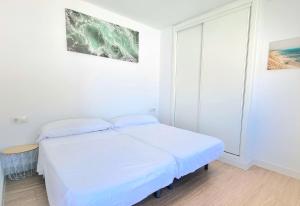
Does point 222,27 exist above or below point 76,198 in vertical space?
above

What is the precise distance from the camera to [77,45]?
8.35 feet

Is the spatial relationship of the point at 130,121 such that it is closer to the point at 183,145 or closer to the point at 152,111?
the point at 152,111

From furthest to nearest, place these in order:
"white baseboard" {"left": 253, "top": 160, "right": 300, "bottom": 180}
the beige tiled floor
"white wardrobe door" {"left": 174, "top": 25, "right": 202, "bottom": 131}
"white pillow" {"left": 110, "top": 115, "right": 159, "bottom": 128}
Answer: "white wardrobe door" {"left": 174, "top": 25, "right": 202, "bottom": 131}, "white pillow" {"left": 110, "top": 115, "right": 159, "bottom": 128}, "white baseboard" {"left": 253, "top": 160, "right": 300, "bottom": 180}, the beige tiled floor

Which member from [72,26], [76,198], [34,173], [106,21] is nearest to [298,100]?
[76,198]

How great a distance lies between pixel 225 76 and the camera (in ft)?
8.80

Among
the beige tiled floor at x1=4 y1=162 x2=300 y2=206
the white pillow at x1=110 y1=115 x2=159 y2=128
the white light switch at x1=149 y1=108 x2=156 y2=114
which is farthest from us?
the white light switch at x1=149 y1=108 x2=156 y2=114

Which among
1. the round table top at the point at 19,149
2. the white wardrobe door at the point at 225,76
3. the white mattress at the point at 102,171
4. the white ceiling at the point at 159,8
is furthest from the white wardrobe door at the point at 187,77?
the round table top at the point at 19,149

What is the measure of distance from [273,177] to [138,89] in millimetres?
2622

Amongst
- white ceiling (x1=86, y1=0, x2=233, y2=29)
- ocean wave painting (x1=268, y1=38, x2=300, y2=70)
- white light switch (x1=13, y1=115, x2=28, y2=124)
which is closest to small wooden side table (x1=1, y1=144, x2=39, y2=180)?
white light switch (x1=13, y1=115, x2=28, y2=124)

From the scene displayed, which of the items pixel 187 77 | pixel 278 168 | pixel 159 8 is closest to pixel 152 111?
pixel 187 77

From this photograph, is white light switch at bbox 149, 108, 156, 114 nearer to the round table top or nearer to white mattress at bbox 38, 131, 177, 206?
white mattress at bbox 38, 131, 177, 206

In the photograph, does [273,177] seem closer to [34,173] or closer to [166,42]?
[166,42]

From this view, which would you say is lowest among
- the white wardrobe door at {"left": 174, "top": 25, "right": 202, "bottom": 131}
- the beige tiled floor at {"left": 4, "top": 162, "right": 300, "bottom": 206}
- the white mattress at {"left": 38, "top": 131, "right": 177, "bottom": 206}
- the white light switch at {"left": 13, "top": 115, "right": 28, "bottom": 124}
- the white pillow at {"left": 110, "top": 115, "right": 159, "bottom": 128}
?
the beige tiled floor at {"left": 4, "top": 162, "right": 300, "bottom": 206}

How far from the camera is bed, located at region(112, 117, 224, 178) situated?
1767mm
